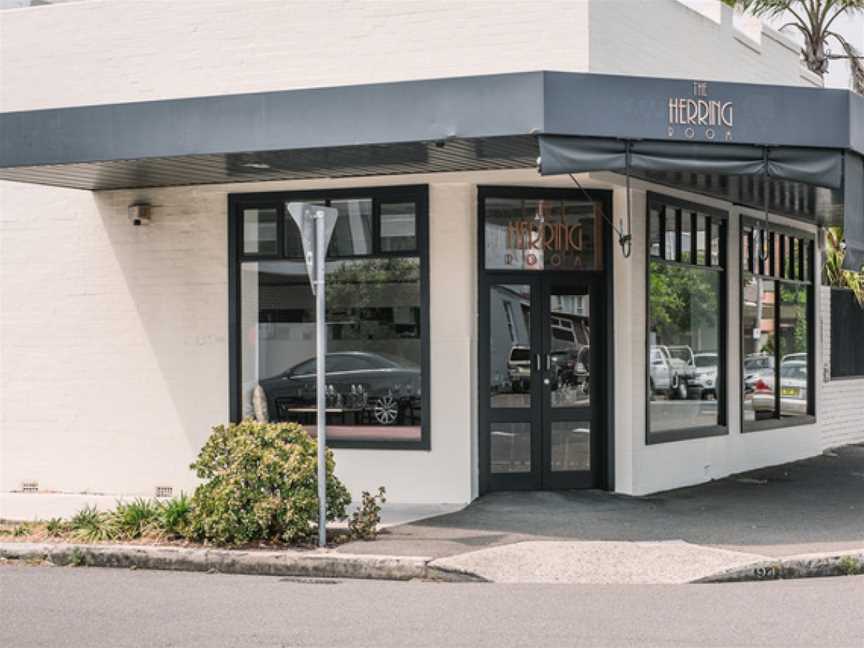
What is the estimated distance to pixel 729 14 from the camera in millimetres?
14102

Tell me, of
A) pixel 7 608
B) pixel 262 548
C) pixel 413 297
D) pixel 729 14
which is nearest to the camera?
pixel 7 608

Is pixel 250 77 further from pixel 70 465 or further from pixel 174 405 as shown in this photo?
pixel 70 465

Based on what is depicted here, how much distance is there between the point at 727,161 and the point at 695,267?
11.8 feet

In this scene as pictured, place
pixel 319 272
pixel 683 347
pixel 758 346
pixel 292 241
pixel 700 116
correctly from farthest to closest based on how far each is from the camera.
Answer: pixel 758 346 → pixel 683 347 → pixel 292 241 → pixel 700 116 → pixel 319 272

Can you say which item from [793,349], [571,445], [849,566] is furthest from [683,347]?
[849,566]

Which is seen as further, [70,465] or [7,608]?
[70,465]

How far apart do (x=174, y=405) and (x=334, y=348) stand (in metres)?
2.03

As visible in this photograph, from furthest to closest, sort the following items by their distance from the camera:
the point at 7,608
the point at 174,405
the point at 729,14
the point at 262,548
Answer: the point at 729,14, the point at 174,405, the point at 262,548, the point at 7,608

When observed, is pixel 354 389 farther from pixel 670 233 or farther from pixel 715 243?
pixel 715 243

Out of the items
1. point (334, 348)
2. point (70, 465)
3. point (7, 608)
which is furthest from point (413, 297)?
point (7, 608)

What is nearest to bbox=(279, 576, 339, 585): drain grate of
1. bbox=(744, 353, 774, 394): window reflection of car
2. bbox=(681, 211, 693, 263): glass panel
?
bbox=(681, 211, 693, 263): glass panel

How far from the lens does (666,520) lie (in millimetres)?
11219

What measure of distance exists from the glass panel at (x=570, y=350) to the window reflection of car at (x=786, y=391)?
3859mm

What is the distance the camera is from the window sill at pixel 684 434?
1294 cm
